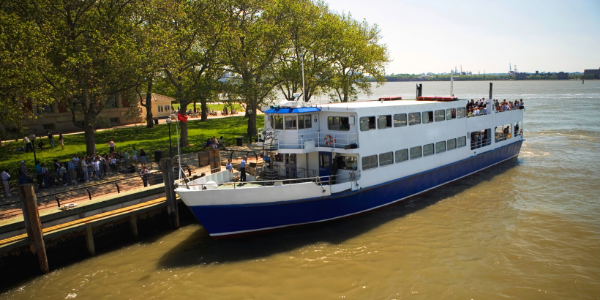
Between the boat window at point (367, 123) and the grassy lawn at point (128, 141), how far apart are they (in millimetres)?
Answer: 16347

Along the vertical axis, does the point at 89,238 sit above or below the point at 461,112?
below

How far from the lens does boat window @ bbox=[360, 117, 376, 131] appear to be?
18.6 meters

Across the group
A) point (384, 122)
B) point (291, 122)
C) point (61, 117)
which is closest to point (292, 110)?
point (291, 122)

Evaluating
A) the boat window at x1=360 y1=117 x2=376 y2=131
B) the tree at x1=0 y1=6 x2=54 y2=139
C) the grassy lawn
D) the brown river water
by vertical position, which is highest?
the tree at x1=0 y1=6 x2=54 y2=139

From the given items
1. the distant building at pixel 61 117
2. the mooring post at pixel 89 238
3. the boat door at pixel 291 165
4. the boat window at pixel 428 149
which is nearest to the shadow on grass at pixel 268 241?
the boat door at pixel 291 165

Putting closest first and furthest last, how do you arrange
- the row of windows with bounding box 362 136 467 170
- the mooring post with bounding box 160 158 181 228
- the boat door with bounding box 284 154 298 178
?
the mooring post with bounding box 160 158 181 228, the row of windows with bounding box 362 136 467 170, the boat door with bounding box 284 154 298 178

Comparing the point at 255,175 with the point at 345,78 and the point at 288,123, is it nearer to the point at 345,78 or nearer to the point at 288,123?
the point at 288,123

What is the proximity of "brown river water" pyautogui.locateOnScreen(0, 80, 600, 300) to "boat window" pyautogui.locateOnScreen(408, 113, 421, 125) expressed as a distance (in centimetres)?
440

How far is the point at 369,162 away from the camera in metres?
19.2

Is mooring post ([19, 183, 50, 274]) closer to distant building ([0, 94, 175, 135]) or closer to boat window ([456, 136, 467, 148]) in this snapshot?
distant building ([0, 94, 175, 135])

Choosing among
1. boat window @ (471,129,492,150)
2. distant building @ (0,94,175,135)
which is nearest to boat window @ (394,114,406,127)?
boat window @ (471,129,492,150)

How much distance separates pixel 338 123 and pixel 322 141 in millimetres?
1146

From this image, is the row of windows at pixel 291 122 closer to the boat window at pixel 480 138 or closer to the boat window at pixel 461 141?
the boat window at pixel 461 141

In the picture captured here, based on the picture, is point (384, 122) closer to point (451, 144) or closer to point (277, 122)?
point (277, 122)
